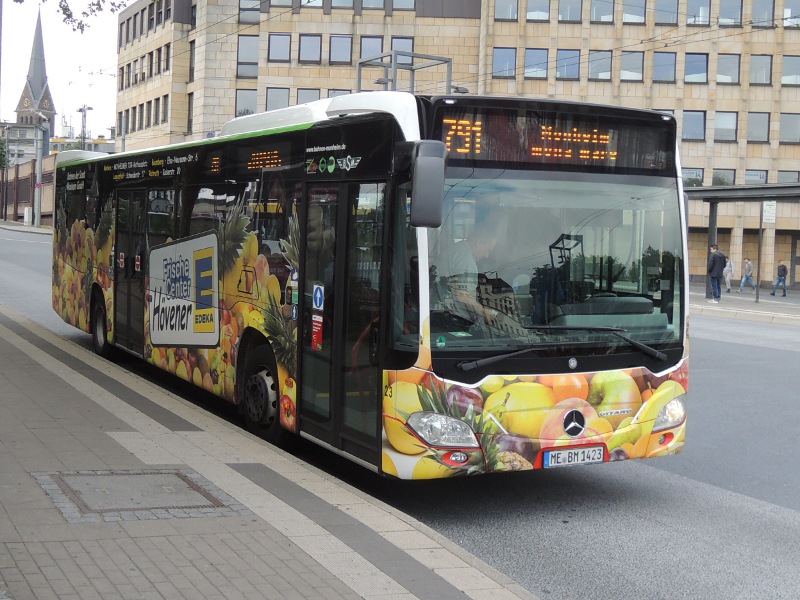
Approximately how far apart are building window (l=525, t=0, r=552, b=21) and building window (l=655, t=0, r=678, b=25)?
6366 millimetres

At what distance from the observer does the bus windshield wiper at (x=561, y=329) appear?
678cm

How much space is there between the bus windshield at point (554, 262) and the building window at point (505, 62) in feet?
190

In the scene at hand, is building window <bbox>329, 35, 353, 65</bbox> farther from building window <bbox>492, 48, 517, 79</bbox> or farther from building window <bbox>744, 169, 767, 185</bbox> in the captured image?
building window <bbox>744, 169, 767, 185</bbox>

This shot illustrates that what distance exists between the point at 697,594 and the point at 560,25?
6083cm

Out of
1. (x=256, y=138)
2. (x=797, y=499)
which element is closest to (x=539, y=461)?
(x=797, y=499)

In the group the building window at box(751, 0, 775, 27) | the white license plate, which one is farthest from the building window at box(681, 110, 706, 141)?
the white license plate

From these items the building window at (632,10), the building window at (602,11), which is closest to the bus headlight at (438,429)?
the building window at (602,11)

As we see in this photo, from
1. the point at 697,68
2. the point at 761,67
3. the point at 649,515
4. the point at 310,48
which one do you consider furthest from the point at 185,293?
the point at 761,67

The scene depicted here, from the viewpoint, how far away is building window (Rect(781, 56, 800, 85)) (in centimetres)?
6341

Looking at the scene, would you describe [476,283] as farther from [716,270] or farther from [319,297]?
[716,270]

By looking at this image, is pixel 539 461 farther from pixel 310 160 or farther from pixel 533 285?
pixel 310 160

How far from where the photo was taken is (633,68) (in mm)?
63625

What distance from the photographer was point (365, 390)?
721 centimetres

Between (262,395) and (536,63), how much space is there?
188 feet
